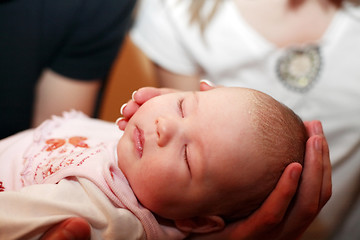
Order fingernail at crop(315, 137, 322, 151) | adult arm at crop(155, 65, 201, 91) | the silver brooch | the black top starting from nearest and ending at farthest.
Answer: fingernail at crop(315, 137, 322, 151), the black top, the silver brooch, adult arm at crop(155, 65, 201, 91)

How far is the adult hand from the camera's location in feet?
2.32

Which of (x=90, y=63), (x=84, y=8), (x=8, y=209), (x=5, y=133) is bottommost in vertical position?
(x=5, y=133)

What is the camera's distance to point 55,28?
1.15 meters

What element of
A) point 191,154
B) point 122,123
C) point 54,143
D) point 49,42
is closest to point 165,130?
point 191,154

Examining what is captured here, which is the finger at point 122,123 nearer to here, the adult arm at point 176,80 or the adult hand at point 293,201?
the adult hand at point 293,201

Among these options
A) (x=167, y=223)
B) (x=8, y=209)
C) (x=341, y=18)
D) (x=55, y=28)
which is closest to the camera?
(x=8, y=209)

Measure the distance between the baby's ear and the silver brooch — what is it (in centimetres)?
63

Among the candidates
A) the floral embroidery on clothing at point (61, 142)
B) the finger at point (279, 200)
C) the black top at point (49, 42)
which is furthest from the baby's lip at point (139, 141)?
the black top at point (49, 42)

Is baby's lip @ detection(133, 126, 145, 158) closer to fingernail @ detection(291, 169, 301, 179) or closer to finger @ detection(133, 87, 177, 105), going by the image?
finger @ detection(133, 87, 177, 105)

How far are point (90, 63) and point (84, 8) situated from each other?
0.17 metres

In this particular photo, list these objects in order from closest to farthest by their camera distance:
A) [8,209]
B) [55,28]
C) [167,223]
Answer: [8,209]
[167,223]
[55,28]

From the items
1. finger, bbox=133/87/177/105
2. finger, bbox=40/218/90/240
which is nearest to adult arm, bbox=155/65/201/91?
finger, bbox=133/87/177/105

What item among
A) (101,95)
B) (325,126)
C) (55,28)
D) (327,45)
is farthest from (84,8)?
(325,126)

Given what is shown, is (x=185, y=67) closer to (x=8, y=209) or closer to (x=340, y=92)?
(x=340, y=92)
